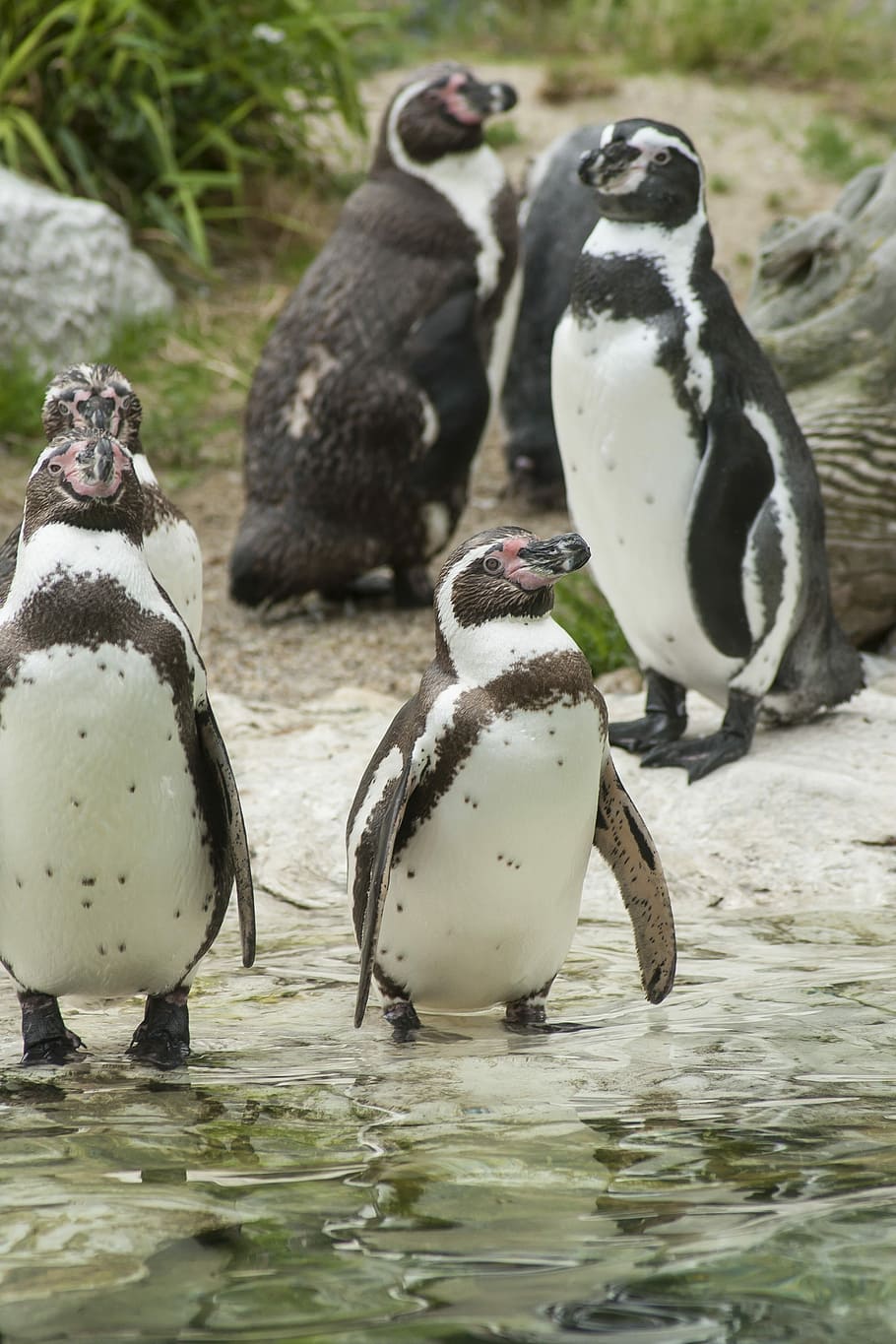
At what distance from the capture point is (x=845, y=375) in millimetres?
5355

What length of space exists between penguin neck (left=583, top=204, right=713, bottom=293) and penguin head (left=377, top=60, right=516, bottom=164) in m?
2.29

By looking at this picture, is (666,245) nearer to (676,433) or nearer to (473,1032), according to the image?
(676,433)

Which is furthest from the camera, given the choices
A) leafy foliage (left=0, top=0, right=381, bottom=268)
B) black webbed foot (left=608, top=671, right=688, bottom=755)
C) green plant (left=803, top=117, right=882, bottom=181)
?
green plant (left=803, top=117, right=882, bottom=181)

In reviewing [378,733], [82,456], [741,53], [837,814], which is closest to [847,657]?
[837,814]

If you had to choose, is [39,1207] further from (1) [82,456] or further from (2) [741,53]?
(2) [741,53]

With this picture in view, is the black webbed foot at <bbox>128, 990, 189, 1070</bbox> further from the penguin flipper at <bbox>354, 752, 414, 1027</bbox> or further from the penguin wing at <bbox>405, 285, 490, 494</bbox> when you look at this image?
the penguin wing at <bbox>405, 285, 490, 494</bbox>

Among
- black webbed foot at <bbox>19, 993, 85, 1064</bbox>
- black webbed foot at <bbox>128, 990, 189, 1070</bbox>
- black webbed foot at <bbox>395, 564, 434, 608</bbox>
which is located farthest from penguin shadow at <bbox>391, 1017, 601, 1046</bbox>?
black webbed foot at <bbox>395, 564, 434, 608</bbox>

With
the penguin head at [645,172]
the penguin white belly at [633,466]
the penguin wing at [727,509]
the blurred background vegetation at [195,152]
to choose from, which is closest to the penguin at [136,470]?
the penguin white belly at [633,466]

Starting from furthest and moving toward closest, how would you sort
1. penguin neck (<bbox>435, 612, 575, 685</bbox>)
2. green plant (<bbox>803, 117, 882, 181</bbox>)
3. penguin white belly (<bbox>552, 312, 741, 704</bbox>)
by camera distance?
green plant (<bbox>803, 117, 882, 181</bbox>) → penguin white belly (<bbox>552, 312, 741, 704</bbox>) → penguin neck (<bbox>435, 612, 575, 685</bbox>)

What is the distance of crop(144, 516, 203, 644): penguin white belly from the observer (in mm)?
3385

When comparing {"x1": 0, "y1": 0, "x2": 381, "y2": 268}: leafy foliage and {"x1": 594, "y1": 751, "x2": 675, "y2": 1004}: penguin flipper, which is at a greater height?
{"x1": 0, "y1": 0, "x2": 381, "y2": 268}: leafy foliage

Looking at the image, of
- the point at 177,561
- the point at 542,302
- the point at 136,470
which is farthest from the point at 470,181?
the point at 136,470

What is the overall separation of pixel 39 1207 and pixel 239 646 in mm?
4193

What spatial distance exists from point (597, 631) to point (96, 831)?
310 cm
